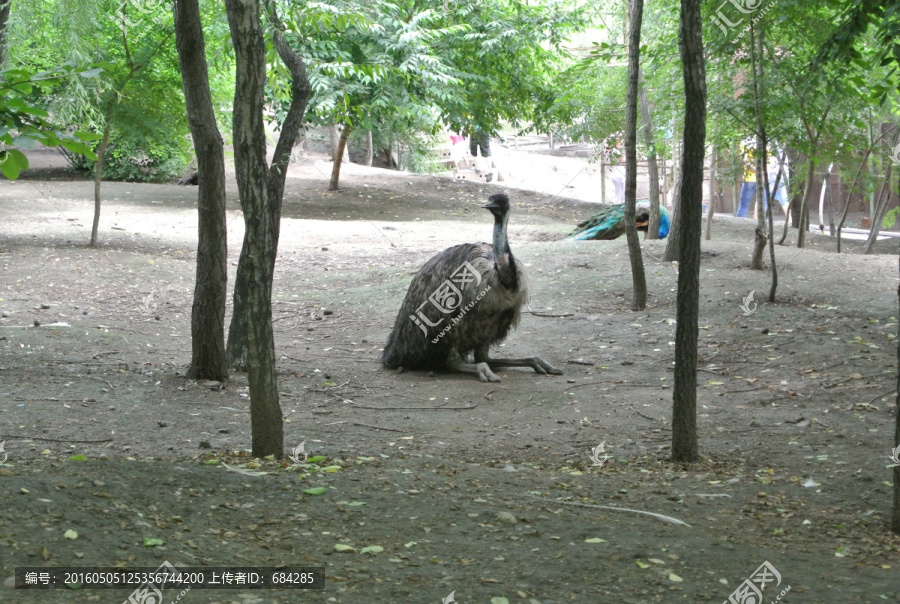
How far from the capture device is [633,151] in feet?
36.5

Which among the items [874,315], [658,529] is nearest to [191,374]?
[658,529]

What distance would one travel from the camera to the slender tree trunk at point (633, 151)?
1091cm

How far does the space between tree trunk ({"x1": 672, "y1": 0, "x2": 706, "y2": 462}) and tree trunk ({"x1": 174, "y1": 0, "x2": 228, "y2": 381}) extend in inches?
156

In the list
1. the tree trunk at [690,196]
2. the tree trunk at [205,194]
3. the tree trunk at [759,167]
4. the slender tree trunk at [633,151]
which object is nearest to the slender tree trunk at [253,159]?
the tree trunk at [690,196]

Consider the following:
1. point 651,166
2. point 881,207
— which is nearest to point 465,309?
point 651,166

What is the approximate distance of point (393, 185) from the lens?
88.9 feet

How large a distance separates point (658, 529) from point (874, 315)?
6850 mm

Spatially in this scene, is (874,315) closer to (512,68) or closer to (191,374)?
(191,374)

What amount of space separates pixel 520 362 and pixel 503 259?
1076mm

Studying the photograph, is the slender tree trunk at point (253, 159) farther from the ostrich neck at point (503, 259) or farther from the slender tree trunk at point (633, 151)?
the slender tree trunk at point (633, 151)

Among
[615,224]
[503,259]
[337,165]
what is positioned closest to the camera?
[503,259]

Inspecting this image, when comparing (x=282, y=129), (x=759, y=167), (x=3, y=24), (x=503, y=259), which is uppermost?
(x=3, y=24)

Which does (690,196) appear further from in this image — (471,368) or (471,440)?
(471,368)

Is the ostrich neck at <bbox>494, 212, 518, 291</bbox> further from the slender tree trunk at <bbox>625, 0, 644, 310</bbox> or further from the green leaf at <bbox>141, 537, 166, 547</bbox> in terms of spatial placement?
the green leaf at <bbox>141, 537, 166, 547</bbox>
